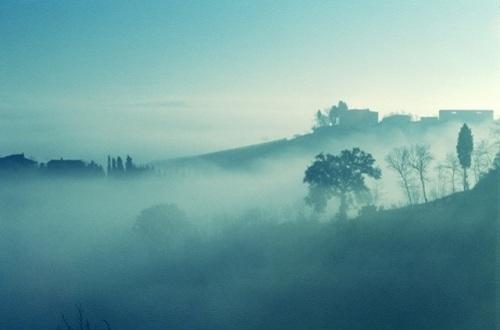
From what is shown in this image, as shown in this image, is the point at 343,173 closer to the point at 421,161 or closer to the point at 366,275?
the point at 366,275

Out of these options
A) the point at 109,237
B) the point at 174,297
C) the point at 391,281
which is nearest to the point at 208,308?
the point at 174,297

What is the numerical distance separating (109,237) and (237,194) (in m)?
79.5

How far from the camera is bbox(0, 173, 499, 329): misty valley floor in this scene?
143 feet

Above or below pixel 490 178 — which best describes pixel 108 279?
below

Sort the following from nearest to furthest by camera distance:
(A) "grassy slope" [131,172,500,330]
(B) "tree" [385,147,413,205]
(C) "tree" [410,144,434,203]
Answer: (A) "grassy slope" [131,172,500,330]
(C) "tree" [410,144,434,203]
(B) "tree" [385,147,413,205]

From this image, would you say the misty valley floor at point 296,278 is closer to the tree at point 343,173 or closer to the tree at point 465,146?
the tree at point 343,173

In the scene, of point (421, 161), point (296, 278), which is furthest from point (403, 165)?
point (296, 278)

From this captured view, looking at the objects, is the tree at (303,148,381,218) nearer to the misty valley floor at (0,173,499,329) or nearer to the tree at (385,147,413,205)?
the misty valley floor at (0,173,499,329)

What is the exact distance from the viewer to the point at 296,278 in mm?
56312

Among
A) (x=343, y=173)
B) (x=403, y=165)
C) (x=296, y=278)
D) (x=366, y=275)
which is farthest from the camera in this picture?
(x=403, y=165)

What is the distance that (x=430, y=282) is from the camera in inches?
1779

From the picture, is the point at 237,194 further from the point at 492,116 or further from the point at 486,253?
the point at 486,253

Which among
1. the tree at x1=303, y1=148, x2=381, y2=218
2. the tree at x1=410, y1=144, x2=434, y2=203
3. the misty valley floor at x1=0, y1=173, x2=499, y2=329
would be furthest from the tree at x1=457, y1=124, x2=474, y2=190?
the tree at x1=303, y1=148, x2=381, y2=218

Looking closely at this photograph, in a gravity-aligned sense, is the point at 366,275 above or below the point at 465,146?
below
